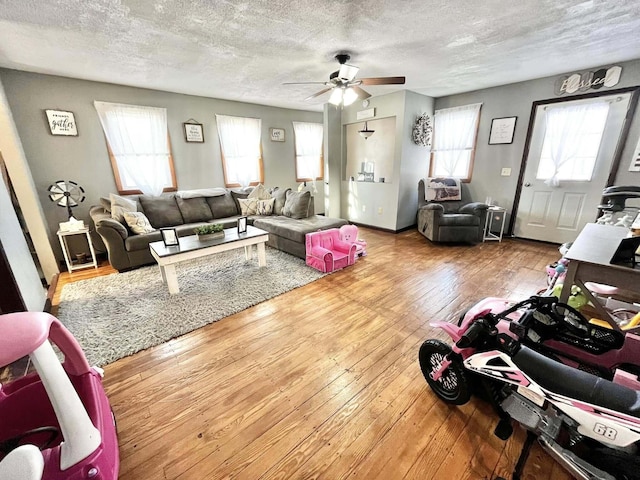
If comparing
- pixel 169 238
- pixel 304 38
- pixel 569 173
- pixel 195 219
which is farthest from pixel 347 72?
pixel 569 173

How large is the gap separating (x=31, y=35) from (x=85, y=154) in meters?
1.73

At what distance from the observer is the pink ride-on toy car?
653 mm

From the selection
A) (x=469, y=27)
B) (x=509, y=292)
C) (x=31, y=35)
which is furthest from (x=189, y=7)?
(x=509, y=292)

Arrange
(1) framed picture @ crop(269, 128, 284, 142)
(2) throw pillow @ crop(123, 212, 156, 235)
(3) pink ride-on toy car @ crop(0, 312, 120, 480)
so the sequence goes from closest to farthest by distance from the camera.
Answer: (3) pink ride-on toy car @ crop(0, 312, 120, 480), (2) throw pillow @ crop(123, 212, 156, 235), (1) framed picture @ crop(269, 128, 284, 142)

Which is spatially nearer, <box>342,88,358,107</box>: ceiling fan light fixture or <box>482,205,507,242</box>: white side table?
<box>342,88,358,107</box>: ceiling fan light fixture

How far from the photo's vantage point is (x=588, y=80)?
344 cm

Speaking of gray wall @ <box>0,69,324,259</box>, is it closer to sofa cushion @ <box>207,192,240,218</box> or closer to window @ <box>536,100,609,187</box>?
sofa cushion @ <box>207,192,240,218</box>

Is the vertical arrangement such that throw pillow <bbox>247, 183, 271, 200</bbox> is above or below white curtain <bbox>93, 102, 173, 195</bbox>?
below

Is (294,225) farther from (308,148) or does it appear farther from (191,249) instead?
(308,148)

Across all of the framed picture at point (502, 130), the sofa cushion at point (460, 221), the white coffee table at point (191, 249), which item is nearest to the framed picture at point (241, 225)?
the white coffee table at point (191, 249)

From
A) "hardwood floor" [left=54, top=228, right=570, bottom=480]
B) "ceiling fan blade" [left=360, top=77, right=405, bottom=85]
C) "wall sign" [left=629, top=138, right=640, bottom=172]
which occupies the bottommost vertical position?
"hardwood floor" [left=54, top=228, right=570, bottom=480]

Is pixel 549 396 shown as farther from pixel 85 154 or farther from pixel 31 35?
pixel 85 154

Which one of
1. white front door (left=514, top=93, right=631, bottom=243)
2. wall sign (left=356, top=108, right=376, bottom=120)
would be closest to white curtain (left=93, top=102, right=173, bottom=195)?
wall sign (left=356, top=108, right=376, bottom=120)

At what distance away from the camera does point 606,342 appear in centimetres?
118
